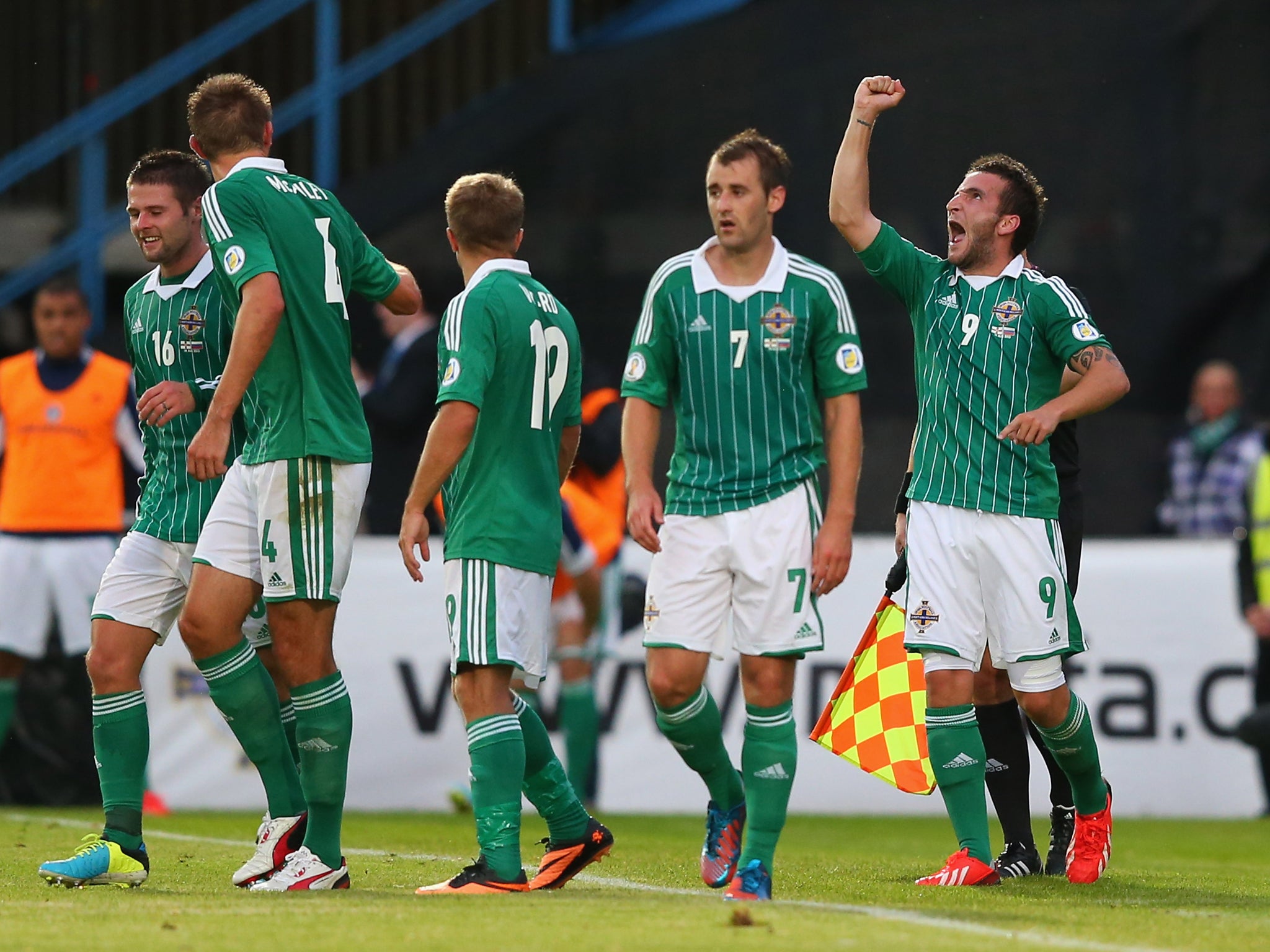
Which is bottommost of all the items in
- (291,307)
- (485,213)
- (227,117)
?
Answer: (291,307)

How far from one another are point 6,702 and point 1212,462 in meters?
6.08

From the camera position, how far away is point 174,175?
19.8ft

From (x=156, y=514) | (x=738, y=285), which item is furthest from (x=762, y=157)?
(x=156, y=514)

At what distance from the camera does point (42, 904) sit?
5.26 meters

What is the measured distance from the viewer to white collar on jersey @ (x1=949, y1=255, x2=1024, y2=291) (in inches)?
242

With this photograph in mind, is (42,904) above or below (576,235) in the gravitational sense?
below

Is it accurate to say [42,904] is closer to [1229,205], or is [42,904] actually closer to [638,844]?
[638,844]

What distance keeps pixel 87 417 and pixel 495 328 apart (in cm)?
444

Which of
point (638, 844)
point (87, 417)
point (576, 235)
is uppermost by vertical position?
point (576, 235)

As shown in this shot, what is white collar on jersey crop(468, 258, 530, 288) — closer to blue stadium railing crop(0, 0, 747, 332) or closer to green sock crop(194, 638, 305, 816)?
green sock crop(194, 638, 305, 816)

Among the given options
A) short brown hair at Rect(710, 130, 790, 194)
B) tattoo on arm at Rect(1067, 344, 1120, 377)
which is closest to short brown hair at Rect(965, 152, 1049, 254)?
tattoo on arm at Rect(1067, 344, 1120, 377)

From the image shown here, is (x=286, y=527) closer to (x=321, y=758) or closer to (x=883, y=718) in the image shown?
(x=321, y=758)

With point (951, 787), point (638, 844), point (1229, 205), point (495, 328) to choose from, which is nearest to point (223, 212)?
point (495, 328)

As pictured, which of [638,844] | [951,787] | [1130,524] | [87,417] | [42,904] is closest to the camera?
[42,904]
